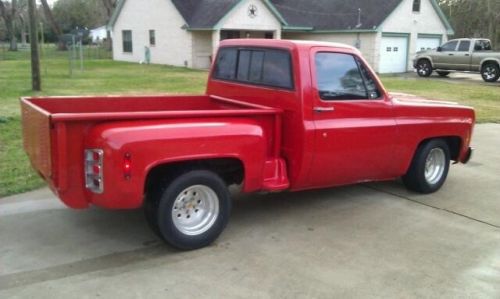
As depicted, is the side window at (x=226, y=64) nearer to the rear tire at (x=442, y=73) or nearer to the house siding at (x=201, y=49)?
the house siding at (x=201, y=49)

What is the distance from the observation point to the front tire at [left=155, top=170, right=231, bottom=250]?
14.4ft

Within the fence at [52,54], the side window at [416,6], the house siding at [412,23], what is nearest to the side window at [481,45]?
the house siding at [412,23]

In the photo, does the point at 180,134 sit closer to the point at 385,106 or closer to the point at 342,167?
the point at 342,167

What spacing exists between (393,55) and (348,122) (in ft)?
89.6

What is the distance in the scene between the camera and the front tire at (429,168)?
20.8 feet

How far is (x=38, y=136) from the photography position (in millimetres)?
4375

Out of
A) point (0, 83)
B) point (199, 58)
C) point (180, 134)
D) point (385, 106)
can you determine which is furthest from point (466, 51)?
point (180, 134)

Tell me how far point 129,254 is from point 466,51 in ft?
81.3

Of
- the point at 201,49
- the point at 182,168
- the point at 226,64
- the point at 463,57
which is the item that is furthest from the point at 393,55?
the point at 182,168

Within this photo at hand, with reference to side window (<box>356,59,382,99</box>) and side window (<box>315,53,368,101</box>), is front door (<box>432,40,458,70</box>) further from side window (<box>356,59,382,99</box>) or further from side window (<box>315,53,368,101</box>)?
side window (<box>315,53,368,101</box>)

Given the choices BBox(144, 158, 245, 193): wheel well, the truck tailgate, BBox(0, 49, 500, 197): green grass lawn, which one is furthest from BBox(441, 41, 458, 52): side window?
the truck tailgate

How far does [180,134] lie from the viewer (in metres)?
4.31

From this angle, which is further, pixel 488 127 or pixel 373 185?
pixel 488 127

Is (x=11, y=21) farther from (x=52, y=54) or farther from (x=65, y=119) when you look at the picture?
(x=65, y=119)
